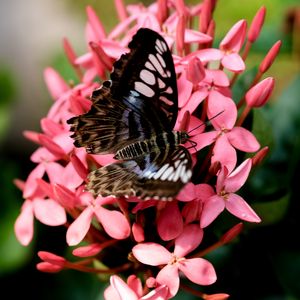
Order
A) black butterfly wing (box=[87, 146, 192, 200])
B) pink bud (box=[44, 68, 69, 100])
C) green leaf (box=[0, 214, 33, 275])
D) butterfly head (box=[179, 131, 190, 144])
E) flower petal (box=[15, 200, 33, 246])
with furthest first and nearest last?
green leaf (box=[0, 214, 33, 275]) < pink bud (box=[44, 68, 69, 100]) < flower petal (box=[15, 200, 33, 246]) < butterfly head (box=[179, 131, 190, 144]) < black butterfly wing (box=[87, 146, 192, 200])

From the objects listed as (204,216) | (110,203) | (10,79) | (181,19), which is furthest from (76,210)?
(10,79)

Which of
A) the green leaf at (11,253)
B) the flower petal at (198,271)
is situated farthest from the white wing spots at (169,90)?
the green leaf at (11,253)

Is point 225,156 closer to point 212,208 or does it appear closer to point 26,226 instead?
point 212,208

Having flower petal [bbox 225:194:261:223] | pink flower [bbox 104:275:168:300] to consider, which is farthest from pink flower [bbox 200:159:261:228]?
pink flower [bbox 104:275:168:300]

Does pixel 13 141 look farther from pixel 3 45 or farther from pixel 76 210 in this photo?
pixel 76 210

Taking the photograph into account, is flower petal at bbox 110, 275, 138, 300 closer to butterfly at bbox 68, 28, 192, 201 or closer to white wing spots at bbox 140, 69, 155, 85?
butterfly at bbox 68, 28, 192, 201

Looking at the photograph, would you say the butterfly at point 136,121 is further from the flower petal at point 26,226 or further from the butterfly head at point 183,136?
the flower petal at point 26,226

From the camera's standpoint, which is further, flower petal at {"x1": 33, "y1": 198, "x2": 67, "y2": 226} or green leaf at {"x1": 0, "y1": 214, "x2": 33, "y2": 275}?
green leaf at {"x1": 0, "y1": 214, "x2": 33, "y2": 275}
